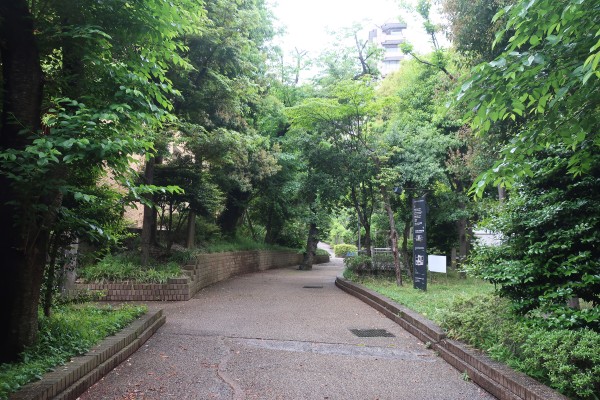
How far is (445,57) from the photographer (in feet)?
67.7

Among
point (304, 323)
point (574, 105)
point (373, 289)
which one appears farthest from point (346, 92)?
point (574, 105)

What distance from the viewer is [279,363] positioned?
605cm

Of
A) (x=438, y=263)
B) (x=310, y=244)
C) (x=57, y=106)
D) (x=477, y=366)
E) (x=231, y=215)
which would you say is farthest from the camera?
(x=310, y=244)

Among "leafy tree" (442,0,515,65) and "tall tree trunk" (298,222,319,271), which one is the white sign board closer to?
"leafy tree" (442,0,515,65)

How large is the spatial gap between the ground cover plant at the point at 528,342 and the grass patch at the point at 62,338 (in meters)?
4.88

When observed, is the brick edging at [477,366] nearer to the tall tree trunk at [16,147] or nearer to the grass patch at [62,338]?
the grass patch at [62,338]

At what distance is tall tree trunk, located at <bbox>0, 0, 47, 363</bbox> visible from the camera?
4.68 meters

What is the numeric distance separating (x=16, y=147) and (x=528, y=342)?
5.95 m

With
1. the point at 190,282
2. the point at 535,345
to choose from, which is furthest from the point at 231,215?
the point at 535,345

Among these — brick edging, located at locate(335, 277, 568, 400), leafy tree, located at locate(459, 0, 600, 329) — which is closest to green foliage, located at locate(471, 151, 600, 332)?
leafy tree, located at locate(459, 0, 600, 329)

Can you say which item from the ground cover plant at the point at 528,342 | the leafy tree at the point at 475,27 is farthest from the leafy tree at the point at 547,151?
the leafy tree at the point at 475,27

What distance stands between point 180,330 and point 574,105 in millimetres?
7086

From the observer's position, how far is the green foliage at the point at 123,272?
11.6 metres

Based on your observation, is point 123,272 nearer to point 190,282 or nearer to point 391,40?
point 190,282
